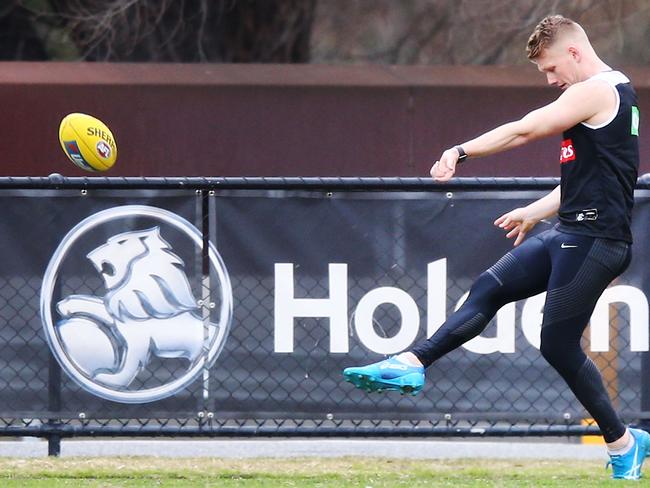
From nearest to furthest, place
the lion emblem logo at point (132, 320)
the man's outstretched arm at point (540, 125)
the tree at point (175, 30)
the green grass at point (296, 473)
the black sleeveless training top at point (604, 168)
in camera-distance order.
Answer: the man's outstretched arm at point (540, 125) < the black sleeveless training top at point (604, 168) < the green grass at point (296, 473) < the lion emblem logo at point (132, 320) < the tree at point (175, 30)

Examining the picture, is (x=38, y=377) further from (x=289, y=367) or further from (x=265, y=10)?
(x=265, y=10)

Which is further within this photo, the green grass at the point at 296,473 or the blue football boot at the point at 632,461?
the green grass at the point at 296,473

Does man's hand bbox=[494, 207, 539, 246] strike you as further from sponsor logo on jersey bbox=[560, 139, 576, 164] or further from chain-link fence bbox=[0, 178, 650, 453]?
chain-link fence bbox=[0, 178, 650, 453]

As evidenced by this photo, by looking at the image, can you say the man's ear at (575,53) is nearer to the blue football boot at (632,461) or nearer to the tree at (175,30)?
the blue football boot at (632,461)

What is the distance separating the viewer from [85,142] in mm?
6609

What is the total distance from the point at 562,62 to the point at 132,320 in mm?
2573

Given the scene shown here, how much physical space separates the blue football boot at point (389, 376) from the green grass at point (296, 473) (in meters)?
0.71

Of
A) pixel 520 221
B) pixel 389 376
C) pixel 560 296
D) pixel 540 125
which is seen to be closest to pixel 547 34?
pixel 540 125

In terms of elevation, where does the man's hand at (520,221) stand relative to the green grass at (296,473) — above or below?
above

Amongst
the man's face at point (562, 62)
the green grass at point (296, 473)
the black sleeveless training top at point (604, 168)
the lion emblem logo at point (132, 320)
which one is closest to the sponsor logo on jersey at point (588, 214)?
the black sleeveless training top at point (604, 168)

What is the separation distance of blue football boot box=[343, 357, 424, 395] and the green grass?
2.34ft

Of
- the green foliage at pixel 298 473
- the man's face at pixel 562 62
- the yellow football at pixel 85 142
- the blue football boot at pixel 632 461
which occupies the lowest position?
the green foliage at pixel 298 473

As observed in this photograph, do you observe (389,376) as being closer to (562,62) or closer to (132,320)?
(562,62)

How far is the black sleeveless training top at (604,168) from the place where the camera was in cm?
484
